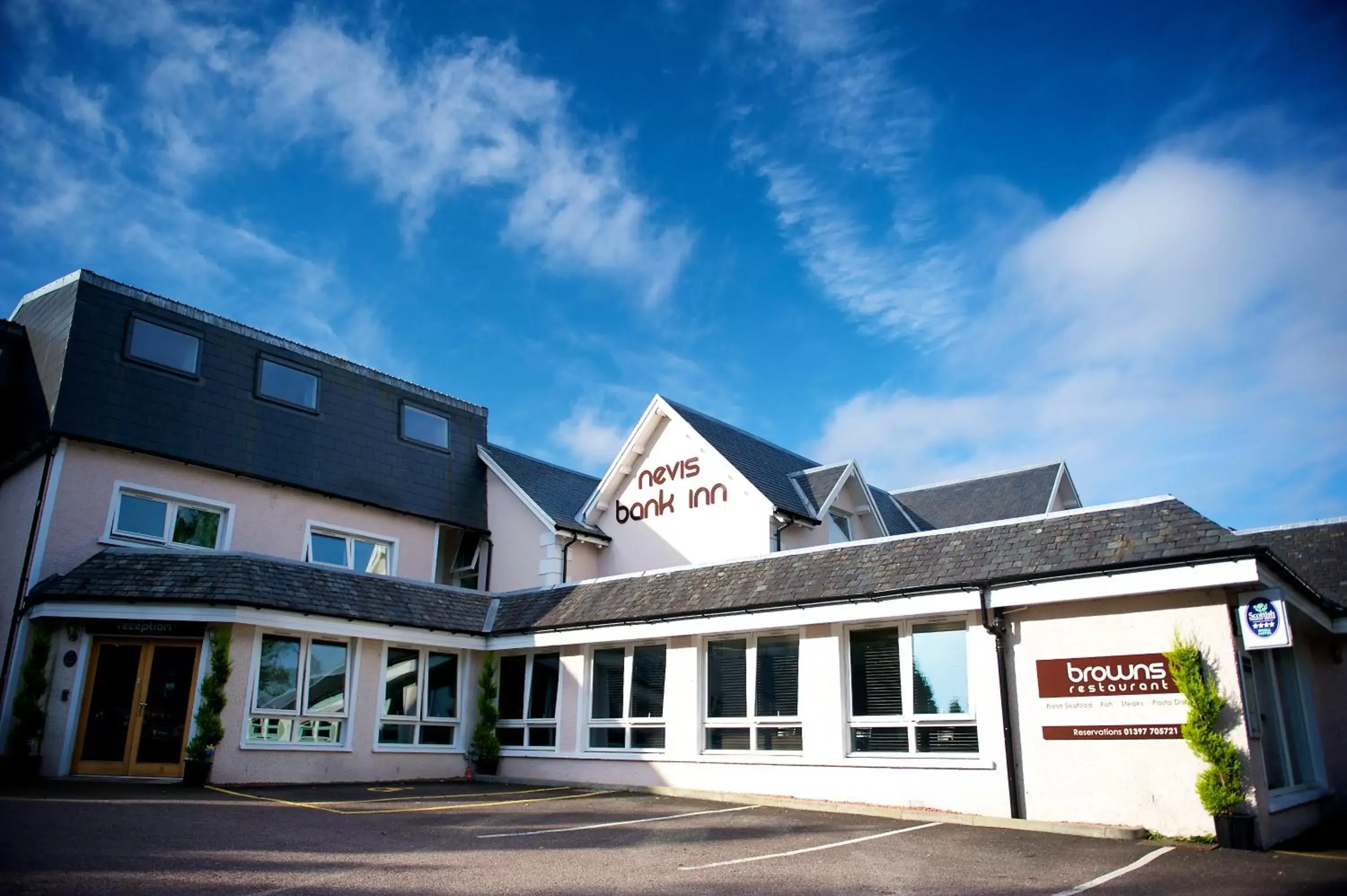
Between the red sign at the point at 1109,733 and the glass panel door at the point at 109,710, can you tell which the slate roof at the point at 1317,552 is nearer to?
the red sign at the point at 1109,733

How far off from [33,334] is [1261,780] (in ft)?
69.0

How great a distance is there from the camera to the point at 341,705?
16.9m

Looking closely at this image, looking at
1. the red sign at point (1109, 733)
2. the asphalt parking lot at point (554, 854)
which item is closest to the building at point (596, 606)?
the red sign at point (1109, 733)

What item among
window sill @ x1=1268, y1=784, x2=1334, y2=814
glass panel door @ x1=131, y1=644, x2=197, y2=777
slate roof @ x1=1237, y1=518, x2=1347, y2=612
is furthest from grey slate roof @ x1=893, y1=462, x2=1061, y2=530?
glass panel door @ x1=131, y1=644, x2=197, y2=777

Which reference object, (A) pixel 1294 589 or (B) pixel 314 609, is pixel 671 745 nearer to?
(B) pixel 314 609

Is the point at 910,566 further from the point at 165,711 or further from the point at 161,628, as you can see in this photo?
the point at 165,711

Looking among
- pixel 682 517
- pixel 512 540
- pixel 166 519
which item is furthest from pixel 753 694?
pixel 166 519

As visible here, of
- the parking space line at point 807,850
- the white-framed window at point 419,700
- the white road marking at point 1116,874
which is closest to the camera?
the white road marking at point 1116,874

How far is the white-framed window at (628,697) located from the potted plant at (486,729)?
2233 millimetres

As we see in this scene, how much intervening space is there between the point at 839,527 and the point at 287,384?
493 inches

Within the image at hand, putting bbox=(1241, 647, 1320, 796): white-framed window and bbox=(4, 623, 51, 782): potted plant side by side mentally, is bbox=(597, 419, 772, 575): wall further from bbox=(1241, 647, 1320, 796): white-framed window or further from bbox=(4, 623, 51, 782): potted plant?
bbox=(4, 623, 51, 782): potted plant

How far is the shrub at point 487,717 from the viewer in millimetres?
17922

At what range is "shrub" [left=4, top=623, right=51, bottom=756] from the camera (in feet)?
49.8

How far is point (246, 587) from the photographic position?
1573cm
